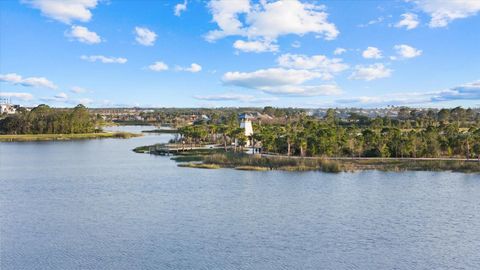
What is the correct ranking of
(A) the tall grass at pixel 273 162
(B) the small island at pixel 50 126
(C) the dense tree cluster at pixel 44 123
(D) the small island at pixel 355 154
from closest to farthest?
(A) the tall grass at pixel 273 162 < (D) the small island at pixel 355 154 < (B) the small island at pixel 50 126 < (C) the dense tree cluster at pixel 44 123

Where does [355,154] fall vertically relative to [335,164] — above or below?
above

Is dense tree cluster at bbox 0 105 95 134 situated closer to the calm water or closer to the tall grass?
the tall grass

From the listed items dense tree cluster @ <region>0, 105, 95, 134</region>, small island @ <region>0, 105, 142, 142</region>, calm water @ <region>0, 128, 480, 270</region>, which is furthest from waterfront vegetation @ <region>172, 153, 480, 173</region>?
dense tree cluster @ <region>0, 105, 95, 134</region>

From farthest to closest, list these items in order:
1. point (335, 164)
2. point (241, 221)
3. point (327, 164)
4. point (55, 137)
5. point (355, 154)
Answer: point (55, 137) → point (355, 154) → point (327, 164) → point (335, 164) → point (241, 221)

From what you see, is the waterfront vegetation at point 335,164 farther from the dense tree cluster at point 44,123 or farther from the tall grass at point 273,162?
the dense tree cluster at point 44,123

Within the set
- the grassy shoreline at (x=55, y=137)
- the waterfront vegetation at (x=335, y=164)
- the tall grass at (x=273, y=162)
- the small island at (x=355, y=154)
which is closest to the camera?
the waterfront vegetation at (x=335, y=164)

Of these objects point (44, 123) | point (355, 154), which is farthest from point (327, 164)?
point (44, 123)

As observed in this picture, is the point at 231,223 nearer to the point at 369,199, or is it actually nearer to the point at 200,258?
the point at 200,258

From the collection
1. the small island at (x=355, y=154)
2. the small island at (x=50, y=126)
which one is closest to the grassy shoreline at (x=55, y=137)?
the small island at (x=50, y=126)

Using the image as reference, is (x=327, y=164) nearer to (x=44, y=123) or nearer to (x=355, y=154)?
(x=355, y=154)
